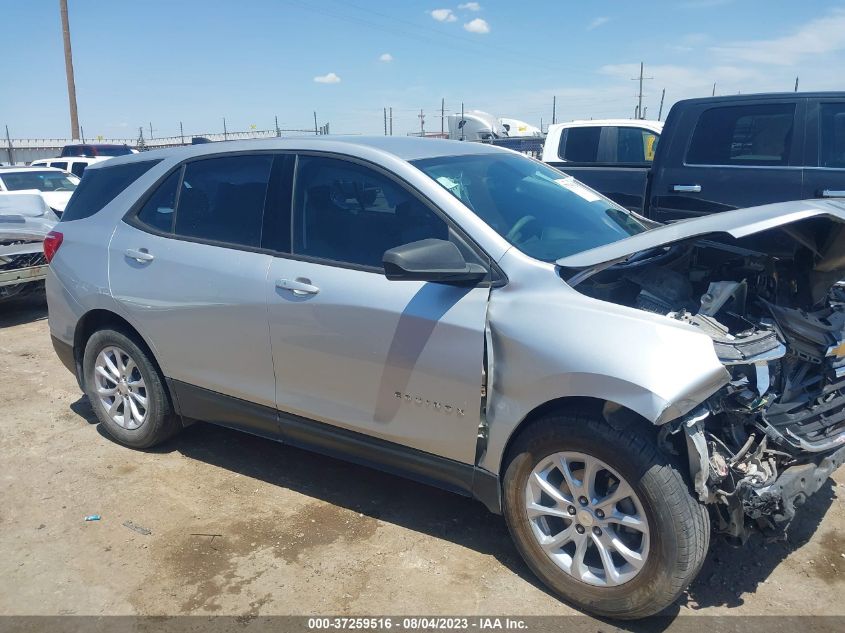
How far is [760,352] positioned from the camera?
8.43 feet

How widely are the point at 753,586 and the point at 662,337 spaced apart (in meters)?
1.29

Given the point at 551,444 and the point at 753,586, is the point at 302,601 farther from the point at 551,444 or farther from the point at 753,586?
the point at 753,586

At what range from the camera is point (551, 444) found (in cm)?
269

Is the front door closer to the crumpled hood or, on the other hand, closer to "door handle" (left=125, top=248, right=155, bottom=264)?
the crumpled hood

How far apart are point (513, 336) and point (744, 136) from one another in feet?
14.4

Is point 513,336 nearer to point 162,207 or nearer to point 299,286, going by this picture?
point 299,286

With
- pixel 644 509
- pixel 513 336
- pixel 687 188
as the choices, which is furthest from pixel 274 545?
pixel 687 188

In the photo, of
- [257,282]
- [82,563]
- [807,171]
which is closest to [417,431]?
[257,282]

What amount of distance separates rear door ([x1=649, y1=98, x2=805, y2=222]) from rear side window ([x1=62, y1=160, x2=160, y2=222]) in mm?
4447

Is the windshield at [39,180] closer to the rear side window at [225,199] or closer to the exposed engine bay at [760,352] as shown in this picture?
the rear side window at [225,199]

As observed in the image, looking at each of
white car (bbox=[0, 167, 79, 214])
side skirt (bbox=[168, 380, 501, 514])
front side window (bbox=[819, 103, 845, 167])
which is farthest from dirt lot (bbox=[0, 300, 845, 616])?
white car (bbox=[0, 167, 79, 214])

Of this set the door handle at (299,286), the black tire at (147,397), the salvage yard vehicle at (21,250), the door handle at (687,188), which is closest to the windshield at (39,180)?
the salvage yard vehicle at (21,250)

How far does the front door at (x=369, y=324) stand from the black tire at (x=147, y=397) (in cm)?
102

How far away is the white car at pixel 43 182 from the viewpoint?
12750 mm
